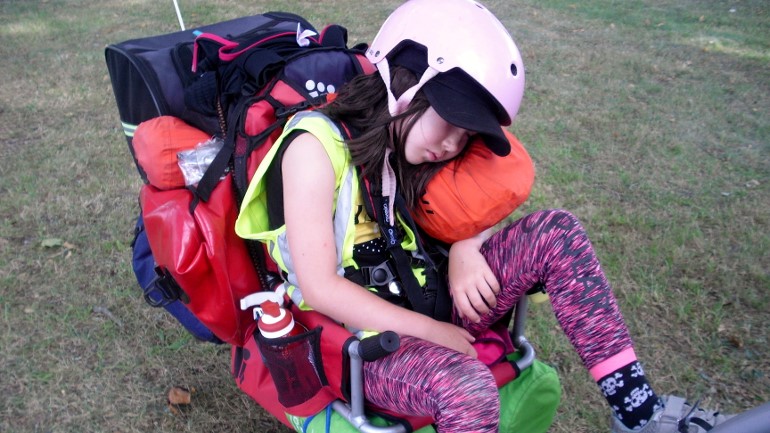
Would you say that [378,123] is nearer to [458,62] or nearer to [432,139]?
[432,139]

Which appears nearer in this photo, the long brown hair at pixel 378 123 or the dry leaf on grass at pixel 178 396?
the long brown hair at pixel 378 123

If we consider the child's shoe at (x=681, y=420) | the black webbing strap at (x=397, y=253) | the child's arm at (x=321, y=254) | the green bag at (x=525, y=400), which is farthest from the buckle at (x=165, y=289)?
the child's shoe at (x=681, y=420)

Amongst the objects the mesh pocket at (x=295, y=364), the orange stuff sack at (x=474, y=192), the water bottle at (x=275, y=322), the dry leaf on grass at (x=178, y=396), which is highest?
the orange stuff sack at (x=474, y=192)

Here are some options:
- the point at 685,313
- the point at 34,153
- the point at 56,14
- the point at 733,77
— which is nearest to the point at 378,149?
the point at 685,313

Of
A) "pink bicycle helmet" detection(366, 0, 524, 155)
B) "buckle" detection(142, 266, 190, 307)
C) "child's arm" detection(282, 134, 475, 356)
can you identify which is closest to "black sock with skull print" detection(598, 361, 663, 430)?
"child's arm" detection(282, 134, 475, 356)

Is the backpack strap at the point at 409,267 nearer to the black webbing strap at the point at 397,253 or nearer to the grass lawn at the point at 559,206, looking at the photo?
the black webbing strap at the point at 397,253

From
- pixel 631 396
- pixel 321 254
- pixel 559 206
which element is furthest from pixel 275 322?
pixel 559 206

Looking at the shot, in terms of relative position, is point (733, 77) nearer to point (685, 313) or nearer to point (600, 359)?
point (685, 313)

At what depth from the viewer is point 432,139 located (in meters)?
1.76

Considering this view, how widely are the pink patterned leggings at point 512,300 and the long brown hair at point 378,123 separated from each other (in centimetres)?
33

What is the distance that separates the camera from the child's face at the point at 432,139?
1743 mm

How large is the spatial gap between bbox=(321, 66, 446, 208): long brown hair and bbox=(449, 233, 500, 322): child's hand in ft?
0.82

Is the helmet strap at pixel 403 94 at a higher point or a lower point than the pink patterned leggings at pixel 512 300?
higher

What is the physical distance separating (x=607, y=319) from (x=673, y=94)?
4.20 meters
